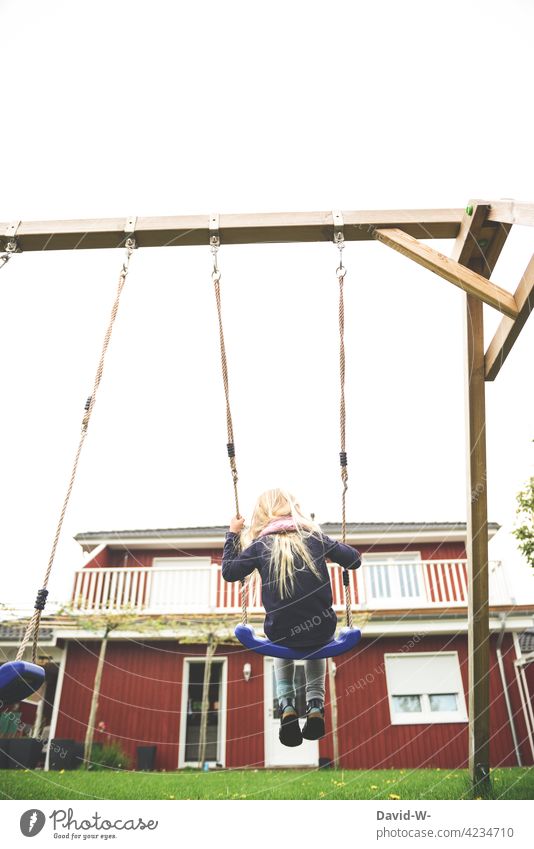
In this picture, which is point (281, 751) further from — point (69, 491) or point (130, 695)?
point (69, 491)

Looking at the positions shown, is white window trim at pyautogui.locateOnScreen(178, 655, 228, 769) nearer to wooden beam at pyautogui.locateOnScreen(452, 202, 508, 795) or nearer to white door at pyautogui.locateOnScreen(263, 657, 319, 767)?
white door at pyautogui.locateOnScreen(263, 657, 319, 767)

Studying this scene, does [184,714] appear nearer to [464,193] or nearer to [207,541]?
[207,541]

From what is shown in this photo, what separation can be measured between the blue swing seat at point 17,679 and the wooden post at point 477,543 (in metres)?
2.22

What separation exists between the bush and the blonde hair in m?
5.33

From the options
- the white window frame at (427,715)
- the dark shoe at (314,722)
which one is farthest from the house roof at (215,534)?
the dark shoe at (314,722)

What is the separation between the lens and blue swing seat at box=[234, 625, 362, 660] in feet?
6.79

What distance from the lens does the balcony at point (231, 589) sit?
8.23 m

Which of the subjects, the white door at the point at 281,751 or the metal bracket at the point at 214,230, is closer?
the metal bracket at the point at 214,230

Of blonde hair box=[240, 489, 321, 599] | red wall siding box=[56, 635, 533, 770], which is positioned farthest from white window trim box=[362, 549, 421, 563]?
blonde hair box=[240, 489, 321, 599]

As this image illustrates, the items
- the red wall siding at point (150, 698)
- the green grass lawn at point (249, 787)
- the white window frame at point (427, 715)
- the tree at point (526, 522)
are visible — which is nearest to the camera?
the green grass lawn at point (249, 787)

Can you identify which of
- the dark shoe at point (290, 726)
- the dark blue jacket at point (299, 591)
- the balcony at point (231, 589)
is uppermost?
the balcony at point (231, 589)

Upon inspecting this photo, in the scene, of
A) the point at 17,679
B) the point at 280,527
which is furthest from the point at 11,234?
the point at 17,679

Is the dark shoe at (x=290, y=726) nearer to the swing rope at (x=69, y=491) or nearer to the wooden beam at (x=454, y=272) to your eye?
the swing rope at (x=69, y=491)
